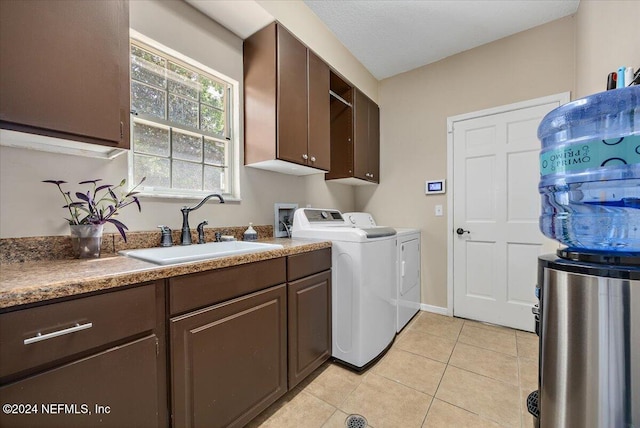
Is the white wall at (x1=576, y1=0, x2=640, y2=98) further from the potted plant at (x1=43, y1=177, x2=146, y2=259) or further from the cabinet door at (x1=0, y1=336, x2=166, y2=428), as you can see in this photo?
the potted plant at (x1=43, y1=177, x2=146, y2=259)

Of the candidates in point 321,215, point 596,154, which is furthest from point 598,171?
point 321,215

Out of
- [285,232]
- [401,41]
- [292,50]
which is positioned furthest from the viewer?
[401,41]

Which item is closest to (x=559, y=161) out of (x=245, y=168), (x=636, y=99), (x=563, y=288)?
(x=636, y=99)

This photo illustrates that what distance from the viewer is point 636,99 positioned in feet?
2.51

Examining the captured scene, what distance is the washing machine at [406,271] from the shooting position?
7.88 feet

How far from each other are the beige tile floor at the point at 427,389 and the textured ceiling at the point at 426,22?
9.01ft

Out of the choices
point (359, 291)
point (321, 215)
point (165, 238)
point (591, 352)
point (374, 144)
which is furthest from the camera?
point (374, 144)

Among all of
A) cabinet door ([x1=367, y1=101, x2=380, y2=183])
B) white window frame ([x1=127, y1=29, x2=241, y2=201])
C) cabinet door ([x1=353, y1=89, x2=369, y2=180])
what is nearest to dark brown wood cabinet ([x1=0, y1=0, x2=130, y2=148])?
white window frame ([x1=127, y1=29, x2=241, y2=201])

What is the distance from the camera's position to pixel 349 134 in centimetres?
276

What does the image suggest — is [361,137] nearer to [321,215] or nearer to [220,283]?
[321,215]

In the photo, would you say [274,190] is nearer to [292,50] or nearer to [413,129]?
[292,50]

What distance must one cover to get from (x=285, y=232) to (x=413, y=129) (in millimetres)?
1916

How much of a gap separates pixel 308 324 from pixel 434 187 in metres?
2.02

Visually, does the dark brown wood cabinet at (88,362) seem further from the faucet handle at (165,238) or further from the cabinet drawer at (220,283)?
the faucet handle at (165,238)
